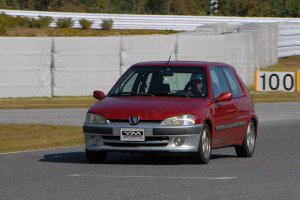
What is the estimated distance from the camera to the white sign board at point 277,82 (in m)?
36.3

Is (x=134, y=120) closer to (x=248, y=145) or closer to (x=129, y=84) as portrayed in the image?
(x=129, y=84)

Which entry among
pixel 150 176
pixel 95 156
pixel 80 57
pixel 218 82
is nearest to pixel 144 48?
pixel 80 57

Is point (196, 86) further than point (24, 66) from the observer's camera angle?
No

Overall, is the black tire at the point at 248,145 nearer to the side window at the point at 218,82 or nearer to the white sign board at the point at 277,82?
the side window at the point at 218,82

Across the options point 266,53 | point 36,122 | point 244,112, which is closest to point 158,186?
point 244,112

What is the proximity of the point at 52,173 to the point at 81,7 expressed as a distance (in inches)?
2070

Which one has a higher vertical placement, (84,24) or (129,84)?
(129,84)

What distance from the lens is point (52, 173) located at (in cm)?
1331

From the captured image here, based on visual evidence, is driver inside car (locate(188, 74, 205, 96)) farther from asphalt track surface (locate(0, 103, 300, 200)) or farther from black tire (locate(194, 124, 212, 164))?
asphalt track surface (locate(0, 103, 300, 200))

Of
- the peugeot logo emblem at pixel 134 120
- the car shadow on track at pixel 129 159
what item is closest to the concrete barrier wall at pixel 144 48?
the car shadow on track at pixel 129 159

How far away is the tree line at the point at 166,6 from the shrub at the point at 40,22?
561 inches

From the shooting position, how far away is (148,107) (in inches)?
557

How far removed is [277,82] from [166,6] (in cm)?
3013

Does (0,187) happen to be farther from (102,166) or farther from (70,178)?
(102,166)
